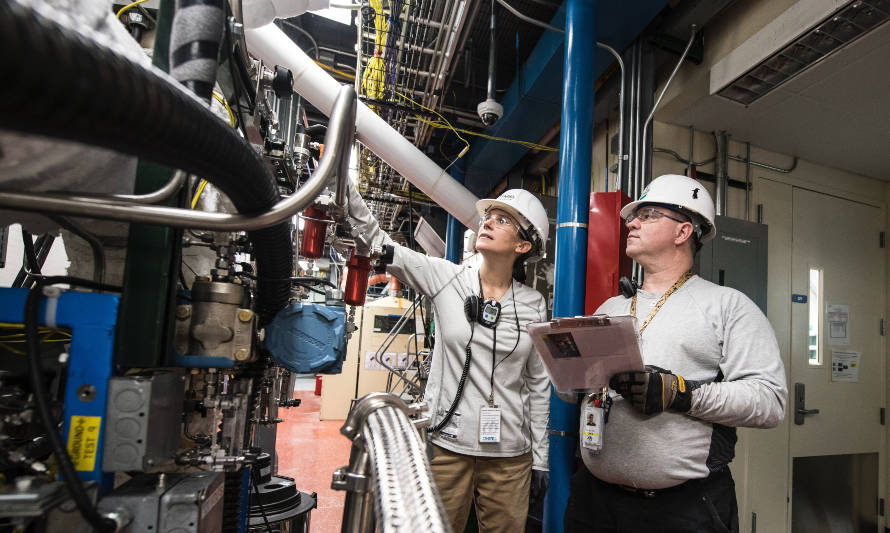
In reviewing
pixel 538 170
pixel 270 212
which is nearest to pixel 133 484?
pixel 270 212

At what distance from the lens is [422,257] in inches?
68.5

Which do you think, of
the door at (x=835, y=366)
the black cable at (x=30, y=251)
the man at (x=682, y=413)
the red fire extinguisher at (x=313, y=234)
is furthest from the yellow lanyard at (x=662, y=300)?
the door at (x=835, y=366)

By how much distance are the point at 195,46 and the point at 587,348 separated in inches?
44.2

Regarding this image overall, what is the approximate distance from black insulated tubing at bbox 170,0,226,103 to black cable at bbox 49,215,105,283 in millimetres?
388

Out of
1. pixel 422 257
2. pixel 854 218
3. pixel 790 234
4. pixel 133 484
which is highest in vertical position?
pixel 854 218

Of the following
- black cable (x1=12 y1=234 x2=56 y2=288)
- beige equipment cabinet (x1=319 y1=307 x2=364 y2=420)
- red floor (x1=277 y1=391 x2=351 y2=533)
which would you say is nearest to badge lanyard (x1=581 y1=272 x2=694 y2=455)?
red floor (x1=277 y1=391 x2=351 y2=533)

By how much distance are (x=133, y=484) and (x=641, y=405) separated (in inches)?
46.3

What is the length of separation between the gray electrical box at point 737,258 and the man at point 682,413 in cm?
99

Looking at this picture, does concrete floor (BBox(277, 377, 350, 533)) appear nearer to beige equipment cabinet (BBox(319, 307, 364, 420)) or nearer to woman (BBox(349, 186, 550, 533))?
beige equipment cabinet (BBox(319, 307, 364, 420))

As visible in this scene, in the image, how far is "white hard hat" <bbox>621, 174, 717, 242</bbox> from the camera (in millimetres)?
1511

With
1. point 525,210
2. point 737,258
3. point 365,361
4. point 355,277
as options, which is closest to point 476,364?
point 355,277

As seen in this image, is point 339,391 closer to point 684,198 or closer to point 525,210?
point 525,210

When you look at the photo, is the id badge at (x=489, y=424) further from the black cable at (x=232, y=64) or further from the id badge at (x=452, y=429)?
the black cable at (x=232, y=64)

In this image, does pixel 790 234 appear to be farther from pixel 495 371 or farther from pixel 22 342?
pixel 22 342
